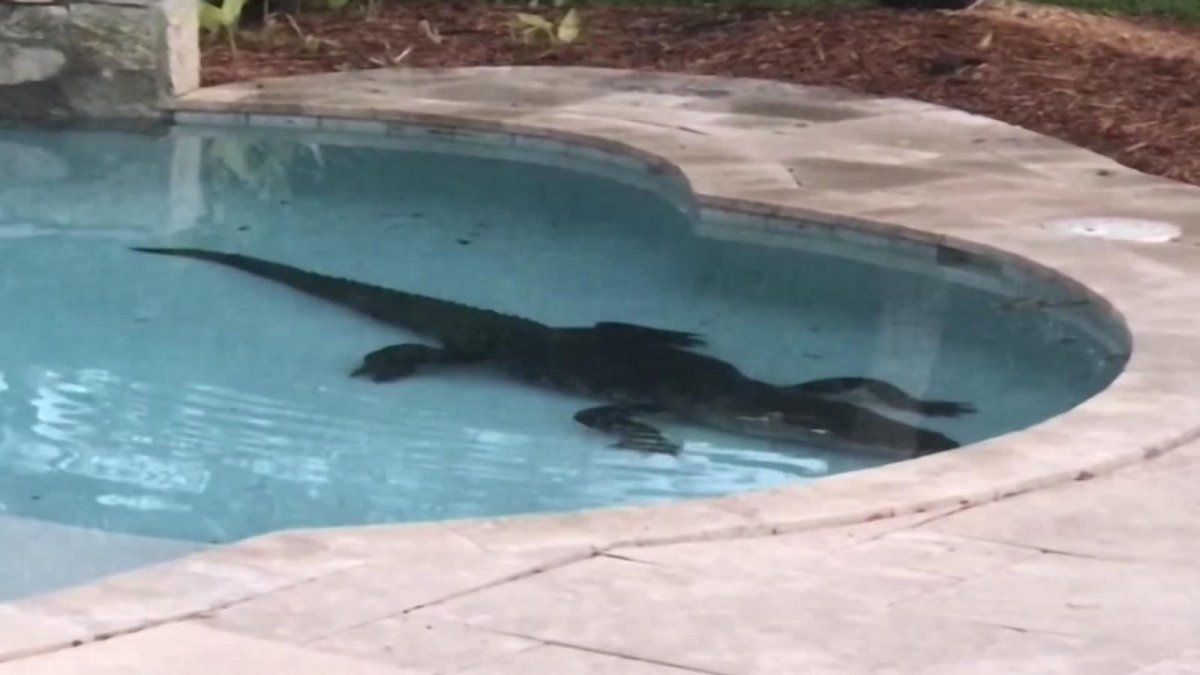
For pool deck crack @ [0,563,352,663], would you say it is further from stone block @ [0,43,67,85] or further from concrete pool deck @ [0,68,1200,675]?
stone block @ [0,43,67,85]

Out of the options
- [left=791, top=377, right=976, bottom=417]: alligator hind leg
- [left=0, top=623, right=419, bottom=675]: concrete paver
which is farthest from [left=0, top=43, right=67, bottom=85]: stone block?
[left=0, top=623, right=419, bottom=675]: concrete paver

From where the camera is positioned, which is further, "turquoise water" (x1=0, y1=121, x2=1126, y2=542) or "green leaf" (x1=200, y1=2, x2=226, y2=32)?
"green leaf" (x1=200, y1=2, x2=226, y2=32)

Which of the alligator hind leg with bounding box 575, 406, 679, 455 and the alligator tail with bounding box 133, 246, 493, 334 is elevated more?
the alligator hind leg with bounding box 575, 406, 679, 455

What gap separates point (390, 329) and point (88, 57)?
3670mm

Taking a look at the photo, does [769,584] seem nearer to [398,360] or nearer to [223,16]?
[398,360]

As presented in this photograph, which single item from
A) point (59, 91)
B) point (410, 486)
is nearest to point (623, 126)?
point (59, 91)

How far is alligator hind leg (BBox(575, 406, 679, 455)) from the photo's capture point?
17.0ft

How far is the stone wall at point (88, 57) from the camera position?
920cm

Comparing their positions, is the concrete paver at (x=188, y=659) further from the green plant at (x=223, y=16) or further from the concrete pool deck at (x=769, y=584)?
the green plant at (x=223, y=16)

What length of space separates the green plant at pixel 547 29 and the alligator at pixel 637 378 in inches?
166

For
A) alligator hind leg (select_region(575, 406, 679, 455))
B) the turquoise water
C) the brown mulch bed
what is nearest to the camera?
the turquoise water

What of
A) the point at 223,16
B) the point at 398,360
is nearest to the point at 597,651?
the point at 398,360

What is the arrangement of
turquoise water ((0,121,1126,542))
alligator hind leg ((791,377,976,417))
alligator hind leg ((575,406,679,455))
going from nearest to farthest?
1. turquoise water ((0,121,1126,542))
2. alligator hind leg ((575,406,679,455))
3. alligator hind leg ((791,377,976,417))

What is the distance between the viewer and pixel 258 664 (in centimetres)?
301
